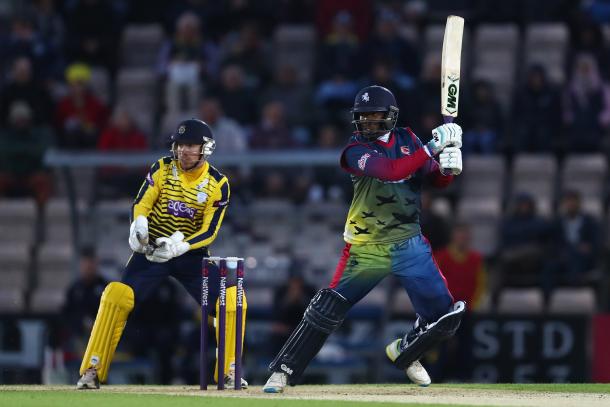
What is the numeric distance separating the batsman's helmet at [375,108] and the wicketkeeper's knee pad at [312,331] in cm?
118

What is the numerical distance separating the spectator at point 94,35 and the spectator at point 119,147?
1.32 meters

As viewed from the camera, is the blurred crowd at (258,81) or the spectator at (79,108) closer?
the blurred crowd at (258,81)

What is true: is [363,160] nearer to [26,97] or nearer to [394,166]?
[394,166]

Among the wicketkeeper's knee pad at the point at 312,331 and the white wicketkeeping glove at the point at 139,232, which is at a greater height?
the white wicketkeeping glove at the point at 139,232

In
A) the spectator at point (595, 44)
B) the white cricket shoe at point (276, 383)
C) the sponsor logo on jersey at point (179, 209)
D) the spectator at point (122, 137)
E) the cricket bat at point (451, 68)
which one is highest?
the spectator at point (595, 44)

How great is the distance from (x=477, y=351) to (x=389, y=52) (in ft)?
13.7

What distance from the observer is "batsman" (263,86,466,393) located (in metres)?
11.7

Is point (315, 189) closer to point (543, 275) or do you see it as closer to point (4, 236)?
point (543, 275)

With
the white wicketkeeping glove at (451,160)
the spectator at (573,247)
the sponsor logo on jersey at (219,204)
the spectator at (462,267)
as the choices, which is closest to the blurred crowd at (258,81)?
the spectator at (573,247)

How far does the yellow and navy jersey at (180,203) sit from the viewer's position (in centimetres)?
1218

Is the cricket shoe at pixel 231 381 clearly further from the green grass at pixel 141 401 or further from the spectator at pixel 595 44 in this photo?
the spectator at pixel 595 44

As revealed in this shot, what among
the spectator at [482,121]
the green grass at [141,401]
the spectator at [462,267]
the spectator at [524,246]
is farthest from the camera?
the spectator at [482,121]

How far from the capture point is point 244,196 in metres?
17.4

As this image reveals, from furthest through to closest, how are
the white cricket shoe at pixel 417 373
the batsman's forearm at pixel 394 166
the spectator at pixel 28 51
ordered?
the spectator at pixel 28 51 < the white cricket shoe at pixel 417 373 < the batsman's forearm at pixel 394 166
